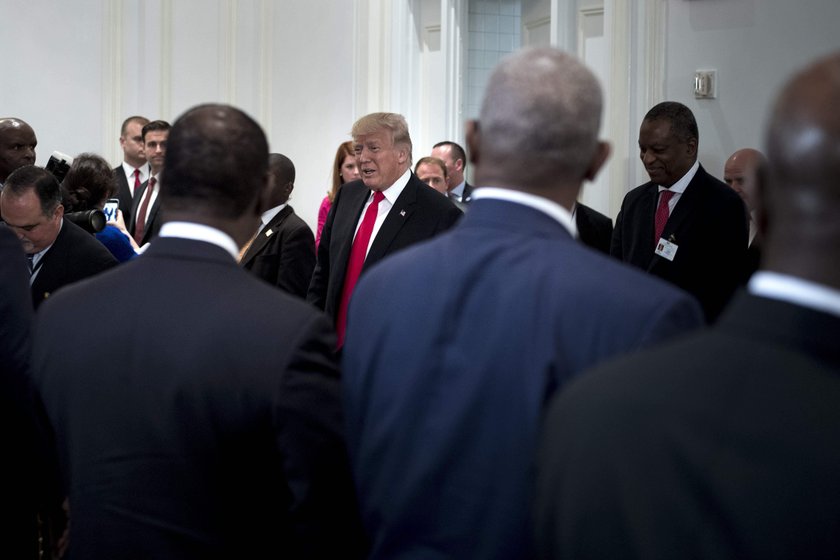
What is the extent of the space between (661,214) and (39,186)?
7.52 feet

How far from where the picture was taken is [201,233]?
165cm

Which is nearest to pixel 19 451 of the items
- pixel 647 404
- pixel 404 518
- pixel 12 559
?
pixel 12 559

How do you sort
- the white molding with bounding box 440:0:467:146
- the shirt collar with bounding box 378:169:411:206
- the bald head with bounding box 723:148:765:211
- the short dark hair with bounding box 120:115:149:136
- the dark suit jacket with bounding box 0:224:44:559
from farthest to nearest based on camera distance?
the white molding with bounding box 440:0:467:146
the short dark hair with bounding box 120:115:149:136
the bald head with bounding box 723:148:765:211
the shirt collar with bounding box 378:169:411:206
the dark suit jacket with bounding box 0:224:44:559

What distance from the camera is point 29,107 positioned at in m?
7.01

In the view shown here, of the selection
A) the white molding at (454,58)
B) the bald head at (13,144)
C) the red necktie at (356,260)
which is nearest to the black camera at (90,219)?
the bald head at (13,144)

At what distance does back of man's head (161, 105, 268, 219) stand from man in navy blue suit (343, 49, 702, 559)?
11.9 inches

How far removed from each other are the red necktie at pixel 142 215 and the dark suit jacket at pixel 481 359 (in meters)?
4.64

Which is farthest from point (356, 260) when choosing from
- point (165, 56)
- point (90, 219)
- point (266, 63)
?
point (165, 56)

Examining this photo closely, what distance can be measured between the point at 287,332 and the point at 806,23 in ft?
13.6

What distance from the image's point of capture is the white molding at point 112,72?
716 cm

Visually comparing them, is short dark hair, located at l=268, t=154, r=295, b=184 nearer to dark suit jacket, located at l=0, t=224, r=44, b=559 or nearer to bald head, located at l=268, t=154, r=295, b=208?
bald head, located at l=268, t=154, r=295, b=208

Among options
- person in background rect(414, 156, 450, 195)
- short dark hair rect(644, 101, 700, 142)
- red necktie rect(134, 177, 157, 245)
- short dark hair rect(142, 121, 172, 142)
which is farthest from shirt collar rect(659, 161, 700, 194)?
short dark hair rect(142, 121, 172, 142)

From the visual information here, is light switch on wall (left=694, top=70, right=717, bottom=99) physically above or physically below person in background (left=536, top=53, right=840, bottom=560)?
above

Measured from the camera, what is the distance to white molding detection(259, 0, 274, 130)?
7.30 meters
